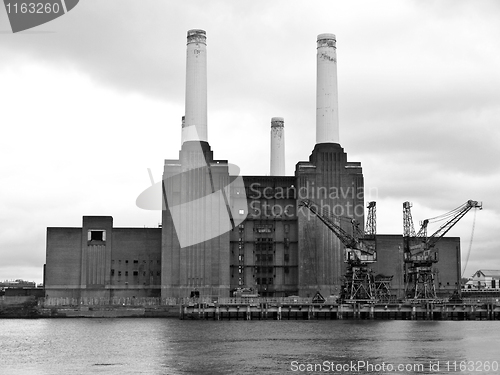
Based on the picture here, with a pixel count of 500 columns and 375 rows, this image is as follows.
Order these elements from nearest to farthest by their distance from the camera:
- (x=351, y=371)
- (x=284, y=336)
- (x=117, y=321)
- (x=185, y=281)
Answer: (x=351, y=371) < (x=284, y=336) < (x=117, y=321) < (x=185, y=281)

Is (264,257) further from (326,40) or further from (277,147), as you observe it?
(326,40)

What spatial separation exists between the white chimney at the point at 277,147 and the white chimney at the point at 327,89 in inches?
829

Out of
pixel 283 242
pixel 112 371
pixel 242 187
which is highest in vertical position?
pixel 242 187

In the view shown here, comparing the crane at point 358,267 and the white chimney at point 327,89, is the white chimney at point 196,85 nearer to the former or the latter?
the white chimney at point 327,89

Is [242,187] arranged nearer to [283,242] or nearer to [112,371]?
[283,242]

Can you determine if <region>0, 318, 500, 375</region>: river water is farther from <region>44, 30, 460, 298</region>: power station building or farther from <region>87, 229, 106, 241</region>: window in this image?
<region>87, 229, 106, 241</region>: window

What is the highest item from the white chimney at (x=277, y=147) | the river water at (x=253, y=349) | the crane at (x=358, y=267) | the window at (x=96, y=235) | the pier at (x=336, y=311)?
the white chimney at (x=277, y=147)

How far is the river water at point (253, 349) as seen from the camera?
50.5 m

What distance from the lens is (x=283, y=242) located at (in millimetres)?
121938

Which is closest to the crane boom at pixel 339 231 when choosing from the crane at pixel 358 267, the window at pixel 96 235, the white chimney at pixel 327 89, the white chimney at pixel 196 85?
the crane at pixel 358 267

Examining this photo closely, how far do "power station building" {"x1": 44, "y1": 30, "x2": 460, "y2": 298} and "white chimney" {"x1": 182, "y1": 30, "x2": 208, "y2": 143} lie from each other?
13 centimetres

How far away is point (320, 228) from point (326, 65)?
71.9ft

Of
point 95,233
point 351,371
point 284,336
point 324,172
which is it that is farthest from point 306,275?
point 351,371

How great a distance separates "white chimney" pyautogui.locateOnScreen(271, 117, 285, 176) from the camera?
446 ft
